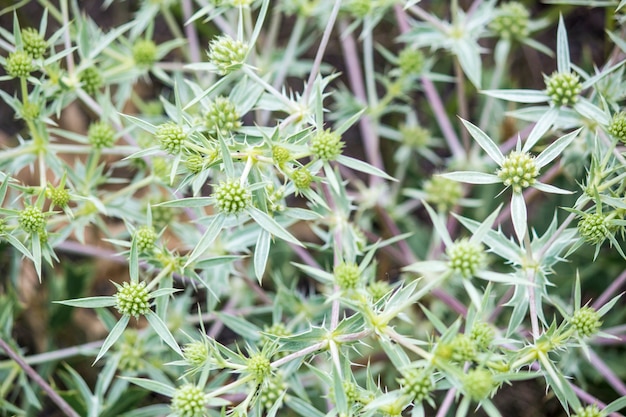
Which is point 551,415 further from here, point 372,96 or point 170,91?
point 170,91

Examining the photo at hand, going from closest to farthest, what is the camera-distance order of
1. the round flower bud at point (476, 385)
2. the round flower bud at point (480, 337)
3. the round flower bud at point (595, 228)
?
the round flower bud at point (476, 385) < the round flower bud at point (480, 337) < the round flower bud at point (595, 228)

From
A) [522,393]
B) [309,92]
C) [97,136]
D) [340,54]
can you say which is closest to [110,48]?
[97,136]

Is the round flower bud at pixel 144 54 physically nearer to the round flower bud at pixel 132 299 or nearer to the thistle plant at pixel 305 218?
the thistle plant at pixel 305 218

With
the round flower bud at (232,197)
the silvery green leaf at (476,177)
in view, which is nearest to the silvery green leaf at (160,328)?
the round flower bud at (232,197)

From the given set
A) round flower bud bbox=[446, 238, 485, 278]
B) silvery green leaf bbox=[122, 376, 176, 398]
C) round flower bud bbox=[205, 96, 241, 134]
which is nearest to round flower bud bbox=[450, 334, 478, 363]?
round flower bud bbox=[446, 238, 485, 278]

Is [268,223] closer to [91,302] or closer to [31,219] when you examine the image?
[91,302]

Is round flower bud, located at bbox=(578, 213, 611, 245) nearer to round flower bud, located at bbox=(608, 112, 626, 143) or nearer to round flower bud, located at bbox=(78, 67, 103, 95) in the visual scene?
round flower bud, located at bbox=(608, 112, 626, 143)
